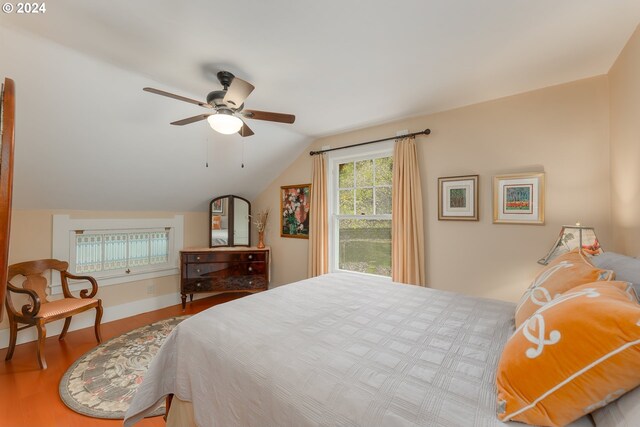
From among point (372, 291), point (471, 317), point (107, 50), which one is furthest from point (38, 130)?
point (471, 317)

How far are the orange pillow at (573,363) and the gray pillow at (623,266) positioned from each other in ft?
1.23

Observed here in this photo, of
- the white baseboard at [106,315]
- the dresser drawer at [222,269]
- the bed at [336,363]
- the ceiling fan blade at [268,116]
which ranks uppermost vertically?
the ceiling fan blade at [268,116]

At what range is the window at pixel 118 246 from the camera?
10.1 feet

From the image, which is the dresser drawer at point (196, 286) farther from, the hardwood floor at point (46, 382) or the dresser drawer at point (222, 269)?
the hardwood floor at point (46, 382)

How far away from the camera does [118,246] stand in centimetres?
349

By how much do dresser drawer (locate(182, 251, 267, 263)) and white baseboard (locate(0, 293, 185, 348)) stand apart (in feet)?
2.38

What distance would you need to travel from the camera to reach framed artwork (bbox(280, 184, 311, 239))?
394 centimetres

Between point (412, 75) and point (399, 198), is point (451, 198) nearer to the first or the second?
point (399, 198)

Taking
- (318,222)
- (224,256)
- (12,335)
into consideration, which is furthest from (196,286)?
(318,222)

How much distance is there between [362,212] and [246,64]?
220 cm

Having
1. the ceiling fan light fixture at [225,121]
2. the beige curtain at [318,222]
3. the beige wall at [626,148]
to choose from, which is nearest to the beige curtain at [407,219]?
the beige curtain at [318,222]

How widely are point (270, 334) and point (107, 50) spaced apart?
7.17 feet

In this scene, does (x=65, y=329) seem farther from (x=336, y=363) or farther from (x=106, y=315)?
(x=336, y=363)

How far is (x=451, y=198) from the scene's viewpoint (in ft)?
9.14
